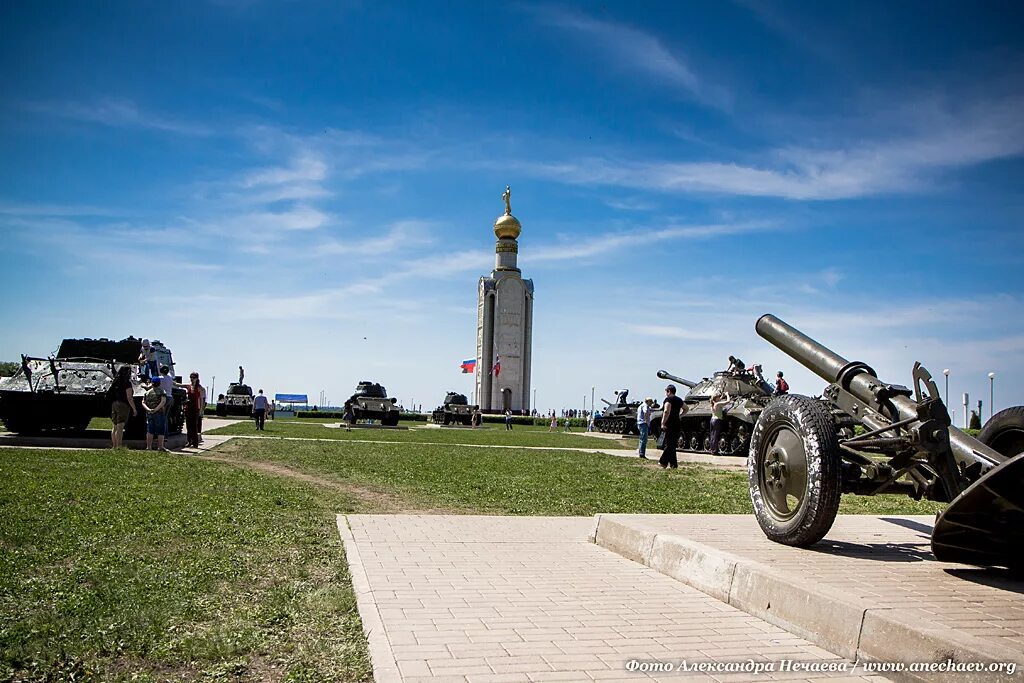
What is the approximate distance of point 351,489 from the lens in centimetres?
1113

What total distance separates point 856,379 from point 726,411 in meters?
16.8

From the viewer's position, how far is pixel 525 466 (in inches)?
631

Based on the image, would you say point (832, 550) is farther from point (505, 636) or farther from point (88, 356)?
point (88, 356)

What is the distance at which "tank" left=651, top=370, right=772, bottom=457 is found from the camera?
2269 centimetres

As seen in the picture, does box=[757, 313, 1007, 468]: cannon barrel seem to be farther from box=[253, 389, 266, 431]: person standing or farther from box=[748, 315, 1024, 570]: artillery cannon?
box=[253, 389, 266, 431]: person standing

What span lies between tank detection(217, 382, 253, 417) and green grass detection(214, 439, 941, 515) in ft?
85.1

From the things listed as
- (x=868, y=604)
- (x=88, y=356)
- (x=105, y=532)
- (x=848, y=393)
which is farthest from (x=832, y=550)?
(x=88, y=356)

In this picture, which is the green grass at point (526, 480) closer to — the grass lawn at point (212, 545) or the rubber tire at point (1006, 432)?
the grass lawn at point (212, 545)

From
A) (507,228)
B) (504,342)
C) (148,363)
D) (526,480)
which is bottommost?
(526,480)

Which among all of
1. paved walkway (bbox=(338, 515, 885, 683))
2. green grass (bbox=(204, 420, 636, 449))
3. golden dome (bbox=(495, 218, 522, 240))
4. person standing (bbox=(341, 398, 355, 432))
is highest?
golden dome (bbox=(495, 218, 522, 240))

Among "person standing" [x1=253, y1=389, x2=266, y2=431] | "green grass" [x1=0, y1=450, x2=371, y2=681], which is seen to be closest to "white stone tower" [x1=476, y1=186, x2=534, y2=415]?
"person standing" [x1=253, y1=389, x2=266, y2=431]

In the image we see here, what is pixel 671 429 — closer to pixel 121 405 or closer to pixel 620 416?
pixel 121 405

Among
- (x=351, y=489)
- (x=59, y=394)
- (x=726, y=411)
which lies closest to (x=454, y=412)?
(x=726, y=411)

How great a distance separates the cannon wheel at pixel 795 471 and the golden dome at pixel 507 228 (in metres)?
74.7
